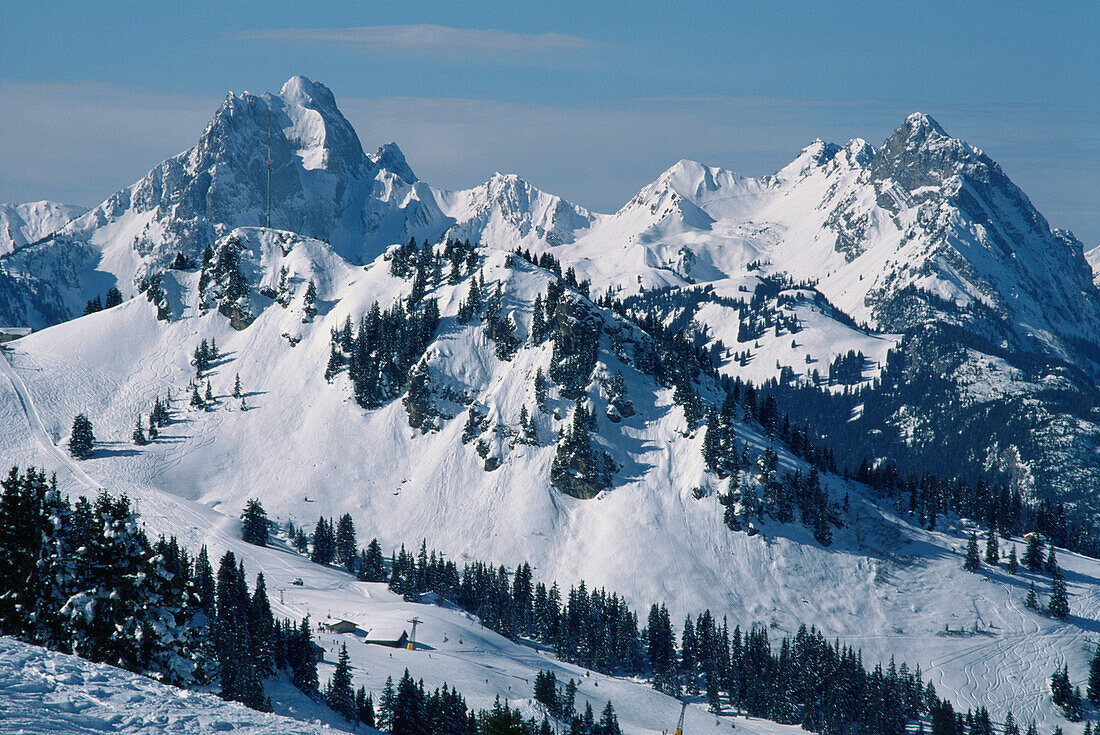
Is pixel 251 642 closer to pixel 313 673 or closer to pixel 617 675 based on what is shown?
pixel 313 673

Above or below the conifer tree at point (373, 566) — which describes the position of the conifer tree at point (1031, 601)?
above

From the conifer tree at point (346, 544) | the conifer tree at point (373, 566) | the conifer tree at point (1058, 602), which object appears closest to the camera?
the conifer tree at point (373, 566)

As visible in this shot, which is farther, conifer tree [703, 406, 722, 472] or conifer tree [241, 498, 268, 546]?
conifer tree [703, 406, 722, 472]

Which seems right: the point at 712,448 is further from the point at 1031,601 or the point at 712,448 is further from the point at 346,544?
the point at 346,544

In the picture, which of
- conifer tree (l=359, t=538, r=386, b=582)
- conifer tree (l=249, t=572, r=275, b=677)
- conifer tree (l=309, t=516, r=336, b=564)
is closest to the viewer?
conifer tree (l=249, t=572, r=275, b=677)

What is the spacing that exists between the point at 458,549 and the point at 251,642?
284 feet

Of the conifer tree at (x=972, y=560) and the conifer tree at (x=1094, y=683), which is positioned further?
the conifer tree at (x=972, y=560)

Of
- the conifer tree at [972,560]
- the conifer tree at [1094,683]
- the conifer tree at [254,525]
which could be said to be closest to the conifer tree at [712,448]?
the conifer tree at [972,560]

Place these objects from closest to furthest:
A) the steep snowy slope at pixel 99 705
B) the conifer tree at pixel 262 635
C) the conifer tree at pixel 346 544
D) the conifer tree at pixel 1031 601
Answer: the steep snowy slope at pixel 99 705, the conifer tree at pixel 262 635, the conifer tree at pixel 1031 601, the conifer tree at pixel 346 544

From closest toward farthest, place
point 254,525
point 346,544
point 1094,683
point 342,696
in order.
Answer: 1. point 342,696
2. point 1094,683
3. point 254,525
4. point 346,544

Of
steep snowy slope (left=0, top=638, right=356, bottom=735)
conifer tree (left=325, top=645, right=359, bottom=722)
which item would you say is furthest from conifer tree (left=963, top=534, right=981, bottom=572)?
steep snowy slope (left=0, top=638, right=356, bottom=735)

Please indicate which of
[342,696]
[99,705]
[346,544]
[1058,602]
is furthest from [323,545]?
[99,705]

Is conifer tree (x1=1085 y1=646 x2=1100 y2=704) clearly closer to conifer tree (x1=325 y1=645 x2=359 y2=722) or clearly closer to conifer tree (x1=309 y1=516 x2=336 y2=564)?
conifer tree (x1=325 y1=645 x2=359 y2=722)

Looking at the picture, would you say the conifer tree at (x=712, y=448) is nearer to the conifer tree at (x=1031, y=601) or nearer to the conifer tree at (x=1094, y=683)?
the conifer tree at (x=1031, y=601)
